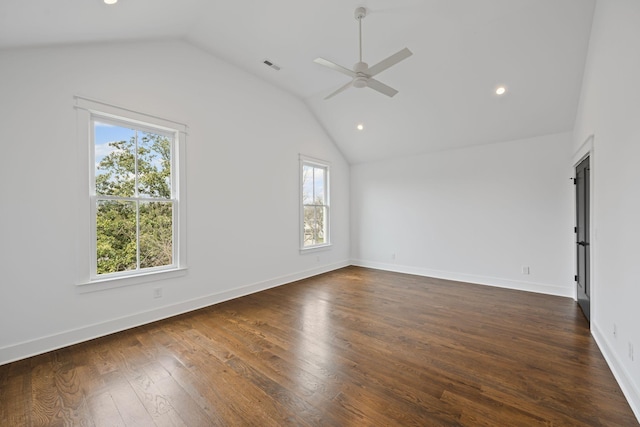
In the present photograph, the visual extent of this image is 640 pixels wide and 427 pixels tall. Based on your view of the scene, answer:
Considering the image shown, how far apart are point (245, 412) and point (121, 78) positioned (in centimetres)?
357

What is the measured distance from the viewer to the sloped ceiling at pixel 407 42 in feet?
8.62

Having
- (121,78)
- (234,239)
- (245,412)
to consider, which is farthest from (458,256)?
(121,78)

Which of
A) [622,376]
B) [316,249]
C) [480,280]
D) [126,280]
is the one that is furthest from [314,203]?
[622,376]

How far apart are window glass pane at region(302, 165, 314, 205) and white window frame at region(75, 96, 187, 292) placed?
243 cm

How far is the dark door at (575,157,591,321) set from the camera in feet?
10.9

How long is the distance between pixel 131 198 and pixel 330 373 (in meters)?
2.89

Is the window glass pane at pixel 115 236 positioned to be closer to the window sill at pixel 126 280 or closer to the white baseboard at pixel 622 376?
the window sill at pixel 126 280

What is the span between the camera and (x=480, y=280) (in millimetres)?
5000

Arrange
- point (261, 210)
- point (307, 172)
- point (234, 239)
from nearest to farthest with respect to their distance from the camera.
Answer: point (234, 239) → point (261, 210) → point (307, 172)

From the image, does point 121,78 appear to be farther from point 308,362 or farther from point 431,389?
point 431,389

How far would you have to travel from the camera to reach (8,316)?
7.93ft

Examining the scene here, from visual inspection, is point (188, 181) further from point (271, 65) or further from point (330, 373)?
point (330, 373)

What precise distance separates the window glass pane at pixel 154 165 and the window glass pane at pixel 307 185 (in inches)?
101

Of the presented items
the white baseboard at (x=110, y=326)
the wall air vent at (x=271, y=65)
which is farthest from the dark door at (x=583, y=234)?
the white baseboard at (x=110, y=326)
